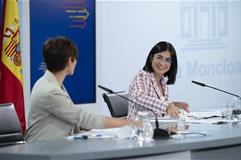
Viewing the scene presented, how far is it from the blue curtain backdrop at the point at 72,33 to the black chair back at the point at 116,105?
1.58 meters

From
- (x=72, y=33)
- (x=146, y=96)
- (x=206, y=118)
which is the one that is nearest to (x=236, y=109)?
(x=206, y=118)

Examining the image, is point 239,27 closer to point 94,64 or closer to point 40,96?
point 94,64

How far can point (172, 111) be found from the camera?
14.9 feet

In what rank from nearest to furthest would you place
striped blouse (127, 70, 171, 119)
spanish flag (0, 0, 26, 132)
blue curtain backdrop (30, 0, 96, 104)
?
striped blouse (127, 70, 171, 119) → spanish flag (0, 0, 26, 132) → blue curtain backdrop (30, 0, 96, 104)

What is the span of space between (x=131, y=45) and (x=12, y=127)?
133 inches

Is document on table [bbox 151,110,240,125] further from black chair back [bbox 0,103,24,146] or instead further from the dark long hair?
black chair back [bbox 0,103,24,146]

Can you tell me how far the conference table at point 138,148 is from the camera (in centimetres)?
302

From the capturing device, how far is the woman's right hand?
4527 mm

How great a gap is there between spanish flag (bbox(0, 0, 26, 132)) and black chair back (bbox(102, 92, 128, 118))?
1.12 m

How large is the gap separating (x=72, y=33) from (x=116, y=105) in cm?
184

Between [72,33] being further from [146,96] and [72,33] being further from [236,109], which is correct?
[236,109]

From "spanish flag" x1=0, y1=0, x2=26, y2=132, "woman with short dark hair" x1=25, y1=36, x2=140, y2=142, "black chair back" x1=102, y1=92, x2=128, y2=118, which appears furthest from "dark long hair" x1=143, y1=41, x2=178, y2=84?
"spanish flag" x1=0, y1=0, x2=26, y2=132

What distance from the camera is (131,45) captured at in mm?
7113

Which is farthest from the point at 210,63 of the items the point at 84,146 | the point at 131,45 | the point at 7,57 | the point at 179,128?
the point at 84,146
